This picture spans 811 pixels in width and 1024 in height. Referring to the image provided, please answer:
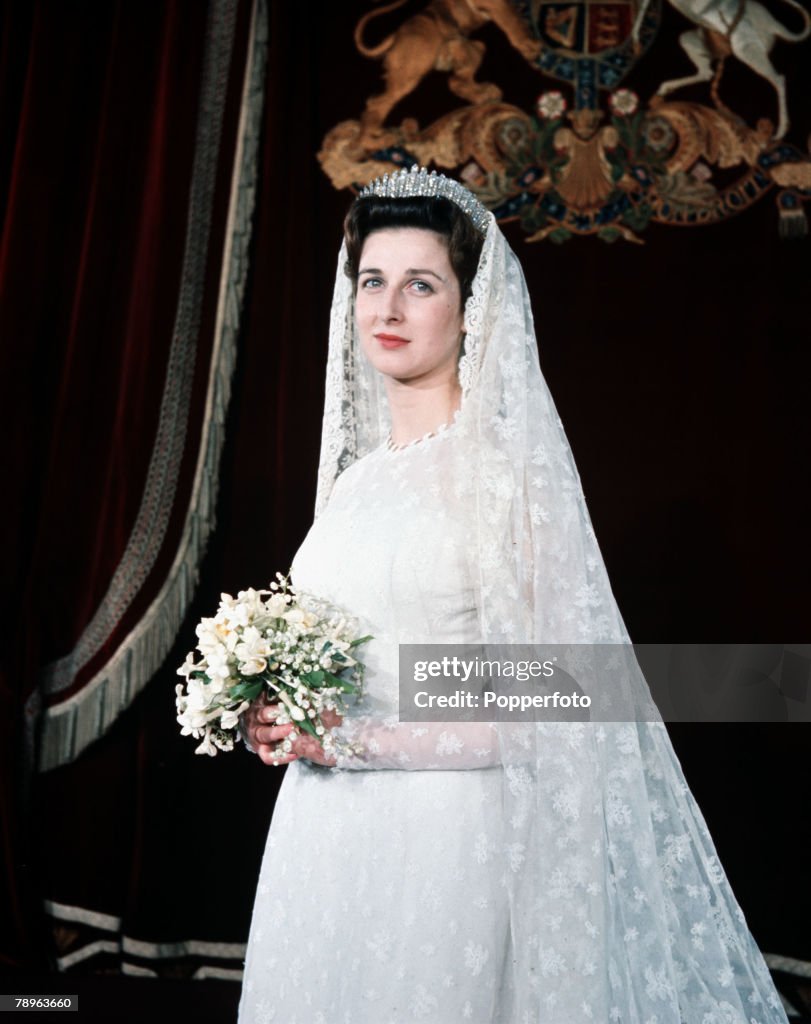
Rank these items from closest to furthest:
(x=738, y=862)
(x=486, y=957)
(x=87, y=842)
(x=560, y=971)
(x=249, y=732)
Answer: (x=560, y=971)
(x=486, y=957)
(x=249, y=732)
(x=738, y=862)
(x=87, y=842)

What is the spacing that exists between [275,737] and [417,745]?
0.79 feet

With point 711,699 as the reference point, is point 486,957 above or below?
below

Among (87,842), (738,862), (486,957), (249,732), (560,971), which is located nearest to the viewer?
(560,971)

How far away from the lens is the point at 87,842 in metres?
3.41

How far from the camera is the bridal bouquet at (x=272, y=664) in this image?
1.77 metres

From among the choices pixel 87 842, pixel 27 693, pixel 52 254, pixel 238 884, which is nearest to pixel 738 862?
pixel 238 884

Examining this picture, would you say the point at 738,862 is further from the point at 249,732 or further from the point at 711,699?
the point at 249,732

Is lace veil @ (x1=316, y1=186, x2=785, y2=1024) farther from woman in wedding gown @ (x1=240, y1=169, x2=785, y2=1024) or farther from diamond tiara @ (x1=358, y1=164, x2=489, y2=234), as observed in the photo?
diamond tiara @ (x1=358, y1=164, x2=489, y2=234)

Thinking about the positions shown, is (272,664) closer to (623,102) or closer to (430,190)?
(430,190)

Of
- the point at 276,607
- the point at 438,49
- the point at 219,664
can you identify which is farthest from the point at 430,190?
the point at 438,49

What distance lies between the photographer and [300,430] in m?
3.45

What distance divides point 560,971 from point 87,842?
216cm

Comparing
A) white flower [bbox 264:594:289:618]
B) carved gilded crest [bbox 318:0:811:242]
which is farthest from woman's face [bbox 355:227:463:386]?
carved gilded crest [bbox 318:0:811:242]

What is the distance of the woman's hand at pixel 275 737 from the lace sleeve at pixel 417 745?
3 centimetres
